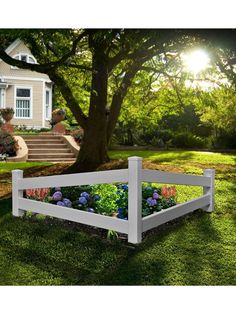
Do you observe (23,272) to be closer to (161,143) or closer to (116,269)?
(116,269)

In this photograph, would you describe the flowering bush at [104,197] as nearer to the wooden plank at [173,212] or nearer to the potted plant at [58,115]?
the wooden plank at [173,212]

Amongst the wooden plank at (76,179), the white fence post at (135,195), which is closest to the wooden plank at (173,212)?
the white fence post at (135,195)

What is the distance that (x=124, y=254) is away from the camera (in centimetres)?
377

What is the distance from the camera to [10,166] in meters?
4.70

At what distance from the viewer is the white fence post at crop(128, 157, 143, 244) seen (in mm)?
3471

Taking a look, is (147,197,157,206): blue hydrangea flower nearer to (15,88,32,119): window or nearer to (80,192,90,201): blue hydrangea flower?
(80,192,90,201): blue hydrangea flower

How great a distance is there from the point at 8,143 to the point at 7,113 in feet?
1.11

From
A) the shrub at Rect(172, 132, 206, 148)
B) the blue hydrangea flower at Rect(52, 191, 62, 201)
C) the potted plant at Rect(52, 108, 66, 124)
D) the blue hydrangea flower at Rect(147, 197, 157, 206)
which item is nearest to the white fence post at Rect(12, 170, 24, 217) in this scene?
the blue hydrangea flower at Rect(52, 191, 62, 201)

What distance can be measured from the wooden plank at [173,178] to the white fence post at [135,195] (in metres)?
0.12

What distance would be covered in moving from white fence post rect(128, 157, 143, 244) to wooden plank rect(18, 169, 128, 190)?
0.31 feet

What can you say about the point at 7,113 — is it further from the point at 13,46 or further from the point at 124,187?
the point at 124,187
